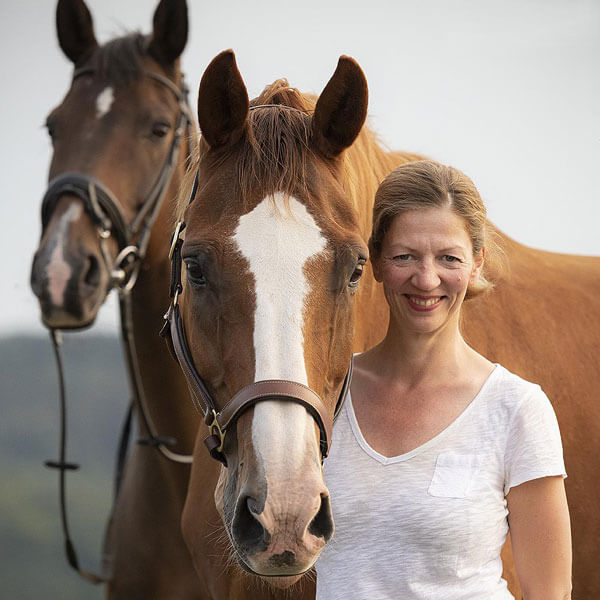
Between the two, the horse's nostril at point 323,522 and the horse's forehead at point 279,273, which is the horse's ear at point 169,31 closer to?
the horse's forehead at point 279,273

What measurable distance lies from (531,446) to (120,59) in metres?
2.55

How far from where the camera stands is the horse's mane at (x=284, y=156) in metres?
1.82

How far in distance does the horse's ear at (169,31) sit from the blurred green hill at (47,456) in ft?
12.2

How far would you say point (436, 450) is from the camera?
1.69 m

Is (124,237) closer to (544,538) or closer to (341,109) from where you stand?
(341,109)

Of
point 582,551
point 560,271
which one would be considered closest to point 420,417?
point 582,551

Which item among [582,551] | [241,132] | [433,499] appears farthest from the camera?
[582,551]

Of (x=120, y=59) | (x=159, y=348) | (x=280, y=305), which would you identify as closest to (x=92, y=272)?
(x=159, y=348)

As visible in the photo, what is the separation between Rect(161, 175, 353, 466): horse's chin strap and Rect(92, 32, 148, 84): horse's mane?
151 centimetres

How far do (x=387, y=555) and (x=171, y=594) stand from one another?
5.98 ft

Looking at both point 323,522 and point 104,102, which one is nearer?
point 323,522

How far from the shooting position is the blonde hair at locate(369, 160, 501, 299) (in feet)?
6.01

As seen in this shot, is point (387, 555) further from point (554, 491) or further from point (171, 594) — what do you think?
point (171, 594)

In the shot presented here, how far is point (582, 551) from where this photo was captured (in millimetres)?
2645
